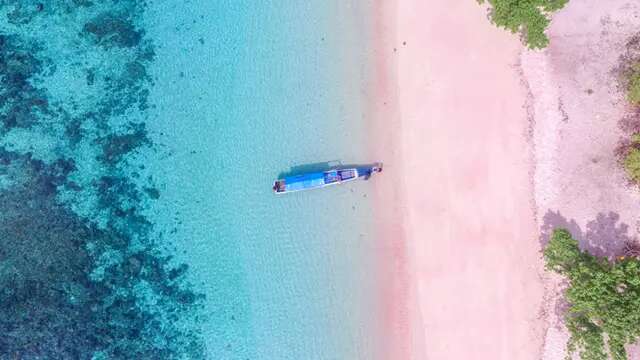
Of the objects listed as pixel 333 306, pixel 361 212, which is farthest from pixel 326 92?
pixel 333 306

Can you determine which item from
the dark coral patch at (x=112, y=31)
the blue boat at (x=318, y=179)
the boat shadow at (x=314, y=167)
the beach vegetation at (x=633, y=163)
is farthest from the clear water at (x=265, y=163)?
the beach vegetation at (x=633, y=163)

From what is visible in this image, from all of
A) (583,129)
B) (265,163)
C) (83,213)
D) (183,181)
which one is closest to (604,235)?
(583,129)

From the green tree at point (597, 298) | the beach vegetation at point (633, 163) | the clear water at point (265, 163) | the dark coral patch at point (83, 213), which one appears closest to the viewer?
the green tree at point (597, 298)

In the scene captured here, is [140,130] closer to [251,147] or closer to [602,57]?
[251,147]

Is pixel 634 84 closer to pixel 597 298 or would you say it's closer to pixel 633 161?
pixel 633 161

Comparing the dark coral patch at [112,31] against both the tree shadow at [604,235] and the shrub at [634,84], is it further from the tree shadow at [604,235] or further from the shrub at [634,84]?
the shrub at [634,84]

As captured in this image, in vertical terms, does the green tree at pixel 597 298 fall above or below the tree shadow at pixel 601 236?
below
